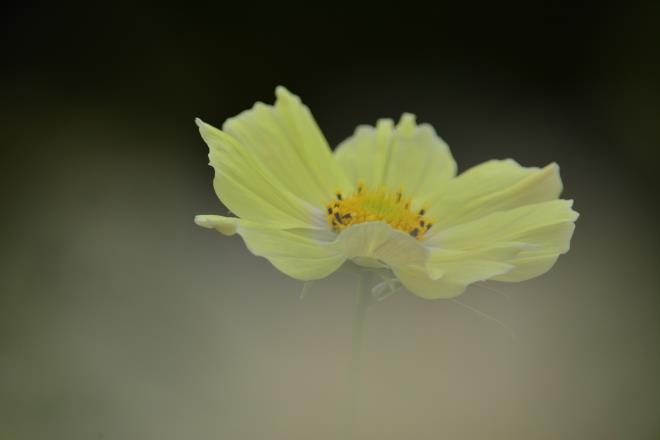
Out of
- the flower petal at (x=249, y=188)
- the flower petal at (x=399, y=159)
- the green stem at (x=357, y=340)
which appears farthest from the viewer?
the flower petal at (x=399, y=159)

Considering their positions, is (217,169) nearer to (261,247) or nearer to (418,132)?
(261,247)

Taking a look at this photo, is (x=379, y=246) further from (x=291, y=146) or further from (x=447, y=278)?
(x=291, y=146)

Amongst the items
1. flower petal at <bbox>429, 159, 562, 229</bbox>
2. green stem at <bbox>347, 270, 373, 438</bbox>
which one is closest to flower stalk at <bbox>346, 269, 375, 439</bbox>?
green stem at <bbox>347, 270, 373, 438</bbox>

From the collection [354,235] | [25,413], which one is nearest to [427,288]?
[354,235]

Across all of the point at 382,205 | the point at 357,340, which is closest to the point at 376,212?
the point at 382,205

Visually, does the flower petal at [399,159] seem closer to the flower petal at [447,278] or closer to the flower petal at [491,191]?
the flower petal at [491,191]

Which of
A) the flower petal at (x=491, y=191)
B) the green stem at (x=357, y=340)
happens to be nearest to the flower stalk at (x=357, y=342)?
the green stem at (x=357, y=340)

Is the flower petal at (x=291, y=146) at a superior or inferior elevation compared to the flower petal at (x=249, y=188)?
superior

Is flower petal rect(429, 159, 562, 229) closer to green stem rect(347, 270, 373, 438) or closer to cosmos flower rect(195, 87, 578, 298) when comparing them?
cosmos flower rect(195, 87, 578, 298)
